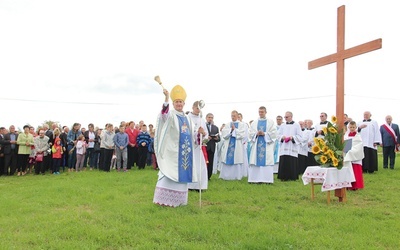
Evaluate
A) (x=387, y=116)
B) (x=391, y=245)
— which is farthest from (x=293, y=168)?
(x=391, y=245)

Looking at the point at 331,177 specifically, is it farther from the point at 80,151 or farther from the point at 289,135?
the point at 80,151

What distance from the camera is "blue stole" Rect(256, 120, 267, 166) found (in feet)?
38.9

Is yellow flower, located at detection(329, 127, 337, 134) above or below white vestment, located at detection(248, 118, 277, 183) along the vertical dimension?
above

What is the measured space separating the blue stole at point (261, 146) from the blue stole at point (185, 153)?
14.0 ft

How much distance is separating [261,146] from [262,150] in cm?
13

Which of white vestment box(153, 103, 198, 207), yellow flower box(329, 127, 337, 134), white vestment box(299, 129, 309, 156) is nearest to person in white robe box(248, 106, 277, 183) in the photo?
white vestment box(299, 129, 309, 156)

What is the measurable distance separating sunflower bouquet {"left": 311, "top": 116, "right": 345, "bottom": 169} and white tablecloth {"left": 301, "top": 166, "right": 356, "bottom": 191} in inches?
6.1

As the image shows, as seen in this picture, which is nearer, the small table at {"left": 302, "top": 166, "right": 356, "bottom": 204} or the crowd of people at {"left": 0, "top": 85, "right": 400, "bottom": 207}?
the crowd of people at {"left": 0, "top": 85, "right": 400, "bottom": 207}

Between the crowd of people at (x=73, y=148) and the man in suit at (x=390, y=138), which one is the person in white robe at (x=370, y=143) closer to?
the man in suit at (x=390, y=138)

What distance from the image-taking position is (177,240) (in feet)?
17.5

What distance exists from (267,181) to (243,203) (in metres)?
3.85

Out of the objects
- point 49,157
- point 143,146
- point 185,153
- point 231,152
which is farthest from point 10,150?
point 185,153

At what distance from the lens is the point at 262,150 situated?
12.0 metres

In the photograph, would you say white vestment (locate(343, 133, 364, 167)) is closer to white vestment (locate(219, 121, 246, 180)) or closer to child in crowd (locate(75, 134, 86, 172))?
white vestment (locate(219, 121, 246, 180))
